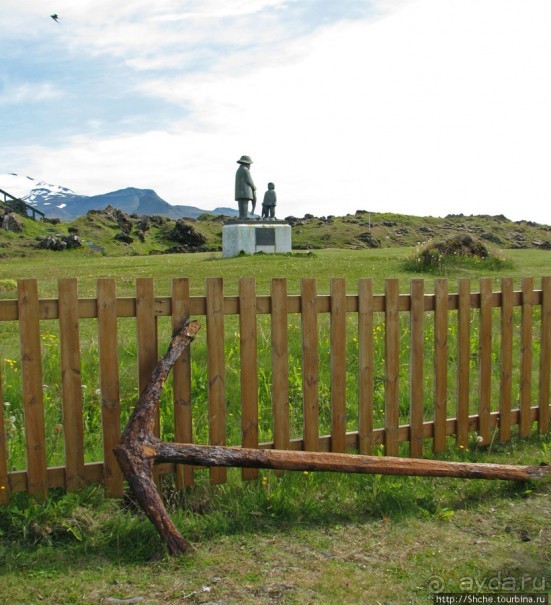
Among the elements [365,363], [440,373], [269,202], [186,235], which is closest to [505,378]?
[440,373]

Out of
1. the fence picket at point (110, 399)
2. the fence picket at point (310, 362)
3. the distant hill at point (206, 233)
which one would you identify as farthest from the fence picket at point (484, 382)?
the distant hill at point (206, 233)

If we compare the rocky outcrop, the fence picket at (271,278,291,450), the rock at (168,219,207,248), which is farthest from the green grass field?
the rock at (168,219,207,248)

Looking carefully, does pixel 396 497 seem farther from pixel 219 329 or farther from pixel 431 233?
pixel 431 233

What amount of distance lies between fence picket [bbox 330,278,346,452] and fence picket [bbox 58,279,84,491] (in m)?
1.76

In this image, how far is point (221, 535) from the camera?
3502 millimetres

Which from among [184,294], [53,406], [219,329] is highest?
[184,294]

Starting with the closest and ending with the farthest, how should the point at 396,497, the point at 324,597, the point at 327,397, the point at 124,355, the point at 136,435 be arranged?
the point at 324,597 < the point at 136,435 < the point at 396,497 < the point at 327,397 < the point at 124,355

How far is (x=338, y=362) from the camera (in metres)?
4.37

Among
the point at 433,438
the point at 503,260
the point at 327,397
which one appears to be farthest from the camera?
the point at 503,260

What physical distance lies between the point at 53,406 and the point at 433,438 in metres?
3.18

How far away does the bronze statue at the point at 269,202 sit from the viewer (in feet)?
93.5

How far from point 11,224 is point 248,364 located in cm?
4083

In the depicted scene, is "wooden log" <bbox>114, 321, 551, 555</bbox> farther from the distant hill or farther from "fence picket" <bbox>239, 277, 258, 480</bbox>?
the distant hill

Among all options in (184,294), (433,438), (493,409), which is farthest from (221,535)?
(493,409)
